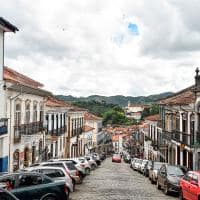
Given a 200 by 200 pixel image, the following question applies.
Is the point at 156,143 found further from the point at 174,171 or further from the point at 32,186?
the point at 32,186

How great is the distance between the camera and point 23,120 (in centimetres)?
3447

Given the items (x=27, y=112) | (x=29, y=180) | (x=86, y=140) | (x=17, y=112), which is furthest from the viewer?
(x=86, y=140)

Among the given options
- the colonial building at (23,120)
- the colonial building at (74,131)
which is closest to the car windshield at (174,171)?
the colonial building at (23,120)

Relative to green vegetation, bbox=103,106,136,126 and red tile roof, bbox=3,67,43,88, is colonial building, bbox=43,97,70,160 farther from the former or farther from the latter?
green vegetation, bbox=103,106,136,126

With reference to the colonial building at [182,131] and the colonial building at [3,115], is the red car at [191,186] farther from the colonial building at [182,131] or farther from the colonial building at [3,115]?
the colonial building at [182,131]

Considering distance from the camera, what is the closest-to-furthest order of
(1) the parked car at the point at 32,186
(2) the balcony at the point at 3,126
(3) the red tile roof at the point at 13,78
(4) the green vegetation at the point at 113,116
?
(1) the parked car at the point at 32,186 < (2) the balcony at the point at 3,126 < (3) the red tile roof at the point at 13,78 < (4) the green vegetation at the point at 113,116

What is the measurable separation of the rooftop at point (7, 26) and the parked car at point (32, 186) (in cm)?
1103

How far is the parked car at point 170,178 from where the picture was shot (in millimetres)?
24219

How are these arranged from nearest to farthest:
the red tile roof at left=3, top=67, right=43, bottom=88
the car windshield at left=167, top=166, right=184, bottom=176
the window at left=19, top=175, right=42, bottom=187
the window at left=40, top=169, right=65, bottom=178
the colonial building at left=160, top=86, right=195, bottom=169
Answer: the window at left=19, top=175, right=42, bottom=187, the window at left=40, top=169, right=65, bottom=178, the car windshield at left=167, top=166, right=184, bottom=176, the red tile roof at left=3, top=67, right=43, bottom=88, the colonial building at left=160, top=86, right=195, bottom=169

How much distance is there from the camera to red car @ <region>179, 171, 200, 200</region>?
18.9 meters

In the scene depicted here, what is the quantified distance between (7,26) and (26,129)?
33.5ft

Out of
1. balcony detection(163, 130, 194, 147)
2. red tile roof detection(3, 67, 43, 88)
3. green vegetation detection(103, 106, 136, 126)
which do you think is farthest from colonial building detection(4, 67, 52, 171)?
green vegetation detection(103, 106, 136, 126)

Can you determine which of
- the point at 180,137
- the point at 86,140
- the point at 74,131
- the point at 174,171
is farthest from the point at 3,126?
the point at 86,140

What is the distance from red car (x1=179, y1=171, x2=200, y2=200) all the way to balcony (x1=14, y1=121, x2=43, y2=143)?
13941 mm
